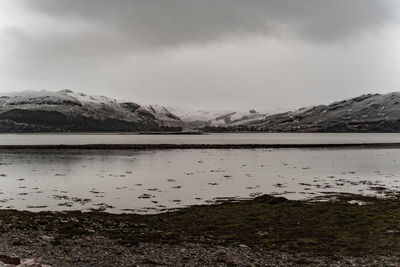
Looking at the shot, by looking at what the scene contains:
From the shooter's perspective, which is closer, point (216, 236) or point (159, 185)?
point (216, 236)

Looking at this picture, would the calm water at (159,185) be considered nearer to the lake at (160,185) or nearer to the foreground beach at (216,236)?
the lake at (160,185)

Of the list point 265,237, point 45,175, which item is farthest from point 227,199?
point 45,175

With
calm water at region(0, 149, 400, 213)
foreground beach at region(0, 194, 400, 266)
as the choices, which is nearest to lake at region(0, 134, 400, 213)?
calm water at region(0, 149, 400, 213)

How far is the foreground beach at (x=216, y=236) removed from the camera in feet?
58.5

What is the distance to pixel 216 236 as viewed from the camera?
22234mm

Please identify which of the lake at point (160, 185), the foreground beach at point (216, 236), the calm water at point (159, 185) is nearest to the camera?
the foreground beach at point (216, 236)

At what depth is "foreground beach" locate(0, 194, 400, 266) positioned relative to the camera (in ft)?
58.5

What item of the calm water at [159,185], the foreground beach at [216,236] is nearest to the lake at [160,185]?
the calm water at [159,185]

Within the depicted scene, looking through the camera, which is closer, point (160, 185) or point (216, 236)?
point (216, 236)

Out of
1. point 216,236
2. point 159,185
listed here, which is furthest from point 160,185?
point 216,236

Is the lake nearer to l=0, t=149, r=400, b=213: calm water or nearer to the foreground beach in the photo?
l=0, t=149, r=400, b=213: calm water

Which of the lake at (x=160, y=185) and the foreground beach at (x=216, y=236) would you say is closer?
the foreground beach at (x=216, y=236)

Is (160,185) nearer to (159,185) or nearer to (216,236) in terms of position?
(159,185)

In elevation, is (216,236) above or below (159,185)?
above
